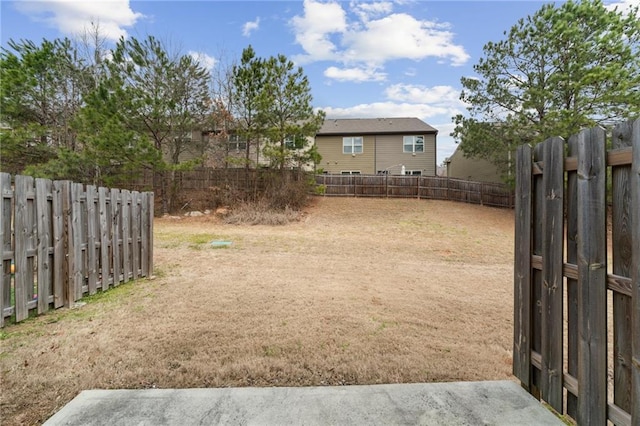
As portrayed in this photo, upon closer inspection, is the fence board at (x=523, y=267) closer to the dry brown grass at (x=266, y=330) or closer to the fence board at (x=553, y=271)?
the fence board at (x=553, y=271)

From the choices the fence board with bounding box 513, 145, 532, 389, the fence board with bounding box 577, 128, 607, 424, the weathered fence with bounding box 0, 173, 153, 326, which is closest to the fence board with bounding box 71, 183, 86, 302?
the weathered fence with bounding box 0, 173, 153, 326

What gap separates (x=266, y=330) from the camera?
3.52 metres

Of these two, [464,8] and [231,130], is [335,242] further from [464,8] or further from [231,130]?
[231,130]

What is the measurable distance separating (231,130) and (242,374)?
16.6 meters

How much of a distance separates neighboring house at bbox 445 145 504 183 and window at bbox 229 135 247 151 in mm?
12436

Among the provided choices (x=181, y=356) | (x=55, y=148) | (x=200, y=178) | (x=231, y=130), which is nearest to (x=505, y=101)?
(x=231, y=130)

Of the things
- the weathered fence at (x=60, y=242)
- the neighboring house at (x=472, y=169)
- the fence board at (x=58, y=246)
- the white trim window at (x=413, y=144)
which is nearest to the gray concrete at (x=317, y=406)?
the weathered fence at (x=60, y=242)

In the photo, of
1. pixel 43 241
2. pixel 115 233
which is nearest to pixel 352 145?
pixel 115 233

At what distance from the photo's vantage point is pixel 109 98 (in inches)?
571

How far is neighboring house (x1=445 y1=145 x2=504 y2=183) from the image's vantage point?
72.5 feet

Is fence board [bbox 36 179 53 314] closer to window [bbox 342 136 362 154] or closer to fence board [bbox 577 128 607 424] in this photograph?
fence board [bbox 577 128 607 424]

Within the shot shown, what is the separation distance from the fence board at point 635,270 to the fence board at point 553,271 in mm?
399

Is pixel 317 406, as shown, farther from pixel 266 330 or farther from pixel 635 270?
pixel 635 270

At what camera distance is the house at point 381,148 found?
2428 cm
